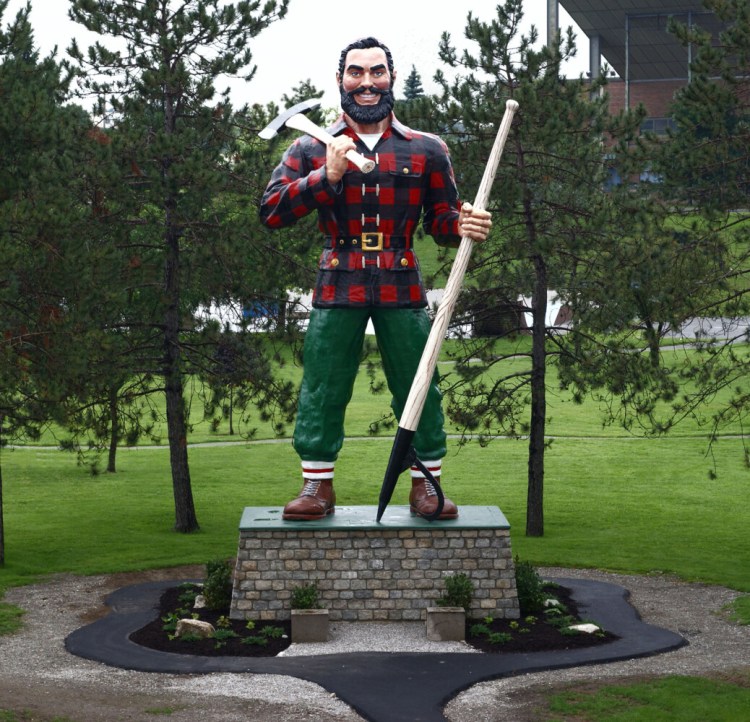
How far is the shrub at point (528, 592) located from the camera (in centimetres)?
1307

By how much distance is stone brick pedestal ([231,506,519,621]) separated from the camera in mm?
12594

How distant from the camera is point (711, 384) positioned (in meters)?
15.0

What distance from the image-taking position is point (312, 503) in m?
12.8

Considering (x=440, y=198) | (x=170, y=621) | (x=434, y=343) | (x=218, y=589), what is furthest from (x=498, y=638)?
(x=440, y=198)

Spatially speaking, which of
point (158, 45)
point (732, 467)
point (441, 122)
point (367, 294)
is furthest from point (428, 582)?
point (732, 467)

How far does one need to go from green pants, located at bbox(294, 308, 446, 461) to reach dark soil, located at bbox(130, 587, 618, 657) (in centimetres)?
177

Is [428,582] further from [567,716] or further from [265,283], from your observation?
[265,283]

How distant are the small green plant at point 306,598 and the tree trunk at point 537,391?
636 cm

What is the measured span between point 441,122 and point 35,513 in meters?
9.96

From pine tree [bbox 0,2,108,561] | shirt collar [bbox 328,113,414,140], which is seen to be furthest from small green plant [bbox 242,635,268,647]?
shirt collar [bbox 328,113,414,140]

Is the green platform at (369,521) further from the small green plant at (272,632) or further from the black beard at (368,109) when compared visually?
the black beard at (368,109)

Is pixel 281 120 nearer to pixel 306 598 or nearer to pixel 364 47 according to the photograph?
pixel 364 47

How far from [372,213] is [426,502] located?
2943mm

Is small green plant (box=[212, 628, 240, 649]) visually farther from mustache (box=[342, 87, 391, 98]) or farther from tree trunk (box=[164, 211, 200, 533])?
tree trunk (box=[164, 211, 200, 533])
